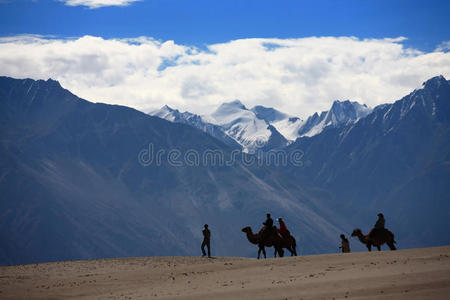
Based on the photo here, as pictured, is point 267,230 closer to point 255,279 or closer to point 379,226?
point 379,226

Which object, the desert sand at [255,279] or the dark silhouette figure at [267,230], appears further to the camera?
the dark silhouette figure at [267,230]

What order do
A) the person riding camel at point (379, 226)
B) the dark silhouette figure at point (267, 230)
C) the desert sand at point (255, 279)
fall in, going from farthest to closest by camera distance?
the person riding camel at point (379, 226) → the dark silhouette figure at point (267, 230) → the desert sand at point (255, 279)

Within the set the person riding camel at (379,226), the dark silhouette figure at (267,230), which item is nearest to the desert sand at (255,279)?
the dark silhouette figure at (267,230)

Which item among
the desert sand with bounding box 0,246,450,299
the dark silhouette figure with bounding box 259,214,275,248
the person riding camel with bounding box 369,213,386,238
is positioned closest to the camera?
the desert sand with bounding box 0,246,450,299

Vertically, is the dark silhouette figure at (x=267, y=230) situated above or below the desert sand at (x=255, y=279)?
above

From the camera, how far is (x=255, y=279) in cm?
3334

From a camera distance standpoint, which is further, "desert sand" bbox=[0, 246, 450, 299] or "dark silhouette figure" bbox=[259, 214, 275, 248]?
"dark silhouette figure" bbox=[259, 214, 275, 248]

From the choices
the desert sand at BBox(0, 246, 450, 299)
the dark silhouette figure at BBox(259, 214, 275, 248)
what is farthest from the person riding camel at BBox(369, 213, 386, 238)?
the dark silhouette figure at BBox(259, 214, 275, 248)

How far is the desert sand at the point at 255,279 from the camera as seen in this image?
90.2ft

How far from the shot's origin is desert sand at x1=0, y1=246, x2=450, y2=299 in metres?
27.5

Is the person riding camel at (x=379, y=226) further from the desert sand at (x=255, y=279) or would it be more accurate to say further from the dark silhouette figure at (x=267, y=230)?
the dark silhouette figure at (x=267, y=230)

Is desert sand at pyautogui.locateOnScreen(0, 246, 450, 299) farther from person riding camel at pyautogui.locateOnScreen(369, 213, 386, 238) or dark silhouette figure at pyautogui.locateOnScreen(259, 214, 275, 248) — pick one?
person riding camel at pyautogui.locateOnScreen(369, 213, 386, 238)

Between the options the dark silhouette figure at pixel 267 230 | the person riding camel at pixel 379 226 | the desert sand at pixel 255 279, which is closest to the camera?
the desert sand at pixel 255 279

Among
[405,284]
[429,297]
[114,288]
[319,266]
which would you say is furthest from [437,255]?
[114,288]
